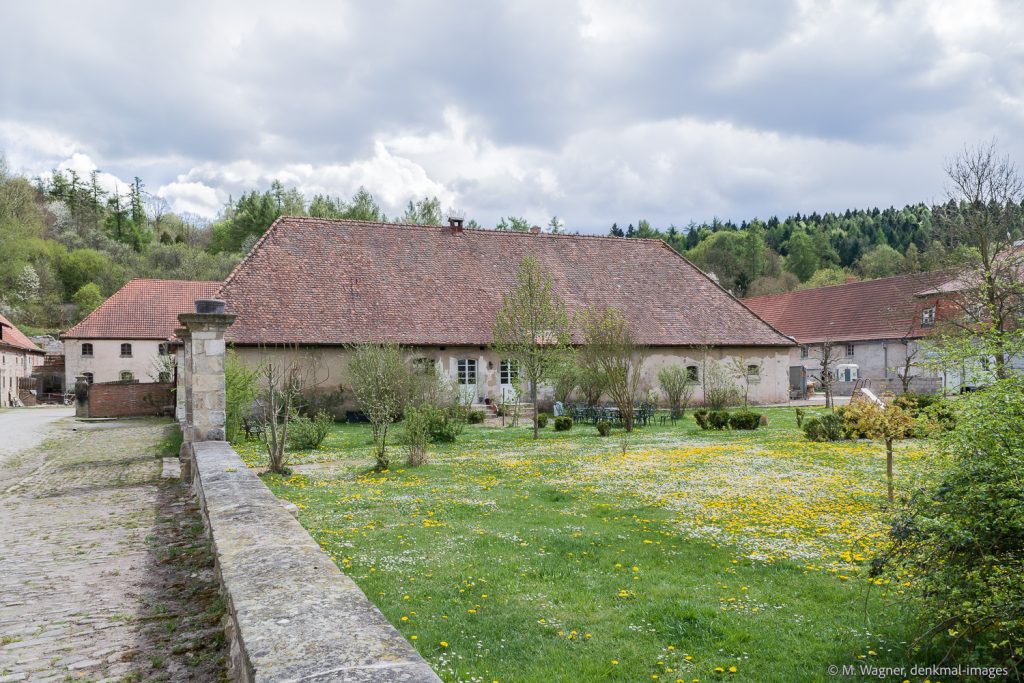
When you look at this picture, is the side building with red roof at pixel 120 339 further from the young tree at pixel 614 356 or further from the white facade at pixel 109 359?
the young tree at pixel 614 356

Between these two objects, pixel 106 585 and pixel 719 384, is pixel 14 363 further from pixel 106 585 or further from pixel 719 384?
pixel 106 585

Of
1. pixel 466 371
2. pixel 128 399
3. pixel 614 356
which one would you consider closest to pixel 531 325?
pixel 614 356

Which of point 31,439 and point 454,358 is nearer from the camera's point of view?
point 31,439

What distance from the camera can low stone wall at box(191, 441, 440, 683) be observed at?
8.81 feet

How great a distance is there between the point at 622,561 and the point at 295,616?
466 centimetres

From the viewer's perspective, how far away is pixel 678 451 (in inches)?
648

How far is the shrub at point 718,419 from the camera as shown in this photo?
21953mm

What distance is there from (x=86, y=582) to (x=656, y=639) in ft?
16.8

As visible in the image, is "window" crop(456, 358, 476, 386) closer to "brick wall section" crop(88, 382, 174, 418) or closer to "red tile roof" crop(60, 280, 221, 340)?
"brick wall section" crop(88, 382, 174, 418)

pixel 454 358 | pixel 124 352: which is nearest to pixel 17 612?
pixel 454 358

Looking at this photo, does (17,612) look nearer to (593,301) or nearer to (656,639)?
(656,639)

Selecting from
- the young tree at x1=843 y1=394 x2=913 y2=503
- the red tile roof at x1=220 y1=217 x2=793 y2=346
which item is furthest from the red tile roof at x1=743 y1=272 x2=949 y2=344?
the young tree at x1=843 y1=394 x2=913 y2=503

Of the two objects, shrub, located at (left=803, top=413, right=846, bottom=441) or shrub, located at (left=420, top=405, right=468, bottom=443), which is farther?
shrub, located at (left=420, top=405, right=468, bottom=443)

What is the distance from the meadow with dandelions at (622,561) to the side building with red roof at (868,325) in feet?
96.7
